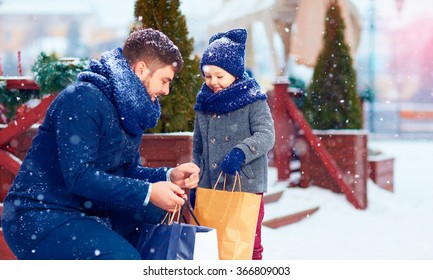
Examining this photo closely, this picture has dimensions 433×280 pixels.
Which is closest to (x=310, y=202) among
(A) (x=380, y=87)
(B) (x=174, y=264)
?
(B) (x=174, y=264)

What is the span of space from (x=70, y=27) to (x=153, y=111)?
2210 cm

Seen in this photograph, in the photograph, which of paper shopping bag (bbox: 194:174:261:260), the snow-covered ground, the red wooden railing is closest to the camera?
paper shopping bag (bbox: 194:174:261:260)

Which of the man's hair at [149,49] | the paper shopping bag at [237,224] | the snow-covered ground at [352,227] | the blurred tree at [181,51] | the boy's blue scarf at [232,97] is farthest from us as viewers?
the snow-covered ground at [352,227]

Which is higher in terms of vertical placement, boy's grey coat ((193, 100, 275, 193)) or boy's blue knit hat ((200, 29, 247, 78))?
boy's blue knit hat ((200, 29, 247, 78))

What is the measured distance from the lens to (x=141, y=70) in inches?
100

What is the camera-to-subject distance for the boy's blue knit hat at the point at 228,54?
3.76 meters

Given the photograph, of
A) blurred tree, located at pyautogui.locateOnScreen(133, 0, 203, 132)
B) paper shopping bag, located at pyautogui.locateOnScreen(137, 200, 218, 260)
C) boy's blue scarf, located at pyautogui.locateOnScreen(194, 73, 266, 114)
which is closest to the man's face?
paper shopping bag, located at pyautogui.locateOnScreen(137, 200, 218, 260)

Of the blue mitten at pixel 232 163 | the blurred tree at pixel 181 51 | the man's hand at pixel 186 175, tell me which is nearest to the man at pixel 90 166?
the man's hand at pixel 186 175

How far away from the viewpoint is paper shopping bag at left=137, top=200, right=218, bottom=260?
2.38 m

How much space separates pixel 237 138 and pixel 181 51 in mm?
1557

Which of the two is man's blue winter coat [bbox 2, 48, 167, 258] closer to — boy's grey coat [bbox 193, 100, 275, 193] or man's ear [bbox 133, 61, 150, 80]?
man's ear [bbox 133, 61, 150, 80]

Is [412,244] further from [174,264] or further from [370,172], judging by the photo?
[174,264]

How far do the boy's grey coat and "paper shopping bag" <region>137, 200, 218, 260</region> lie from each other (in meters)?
1.27

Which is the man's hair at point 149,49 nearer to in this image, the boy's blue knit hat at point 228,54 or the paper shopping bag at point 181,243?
the paper shopping bag at point 181,243
